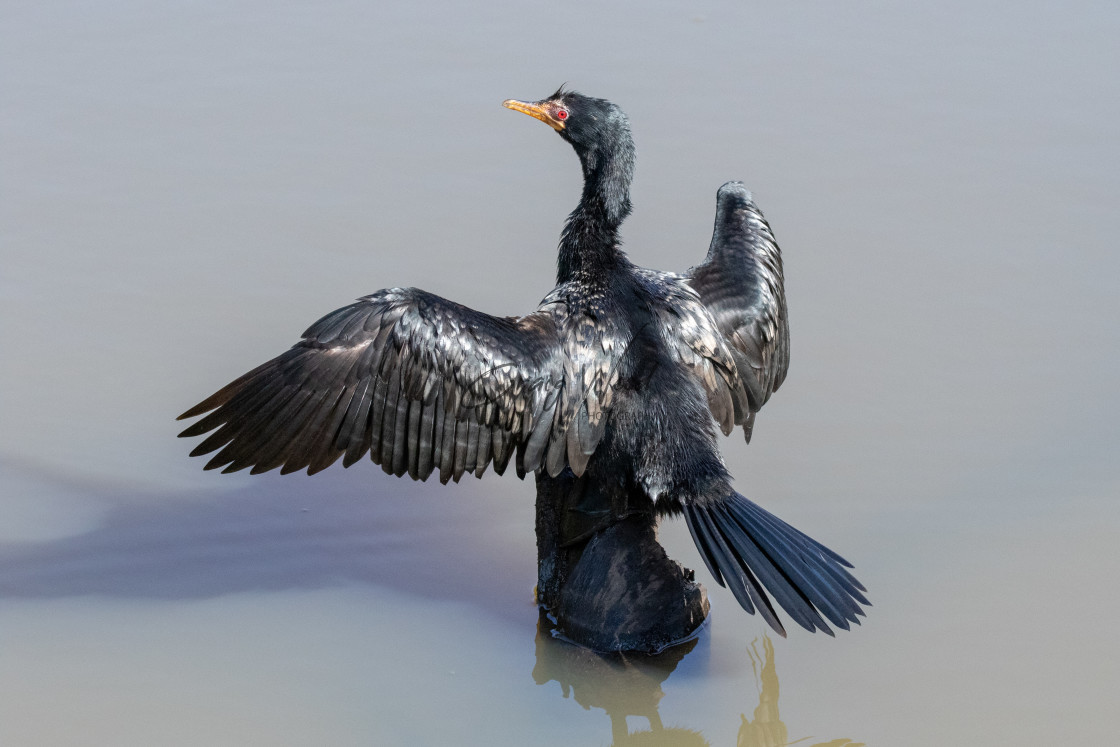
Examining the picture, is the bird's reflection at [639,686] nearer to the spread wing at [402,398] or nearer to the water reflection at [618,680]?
the water reflection at [618,680]

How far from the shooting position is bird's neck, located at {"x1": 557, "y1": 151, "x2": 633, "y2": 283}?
17.8ft

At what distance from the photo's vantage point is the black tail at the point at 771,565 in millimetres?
4594

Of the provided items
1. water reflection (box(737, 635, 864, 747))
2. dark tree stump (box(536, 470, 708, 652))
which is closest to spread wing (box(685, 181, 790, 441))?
dark tree stump (box(536, 470, 708, 652))

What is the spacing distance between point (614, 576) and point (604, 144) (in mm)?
1630

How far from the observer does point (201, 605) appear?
533 cm

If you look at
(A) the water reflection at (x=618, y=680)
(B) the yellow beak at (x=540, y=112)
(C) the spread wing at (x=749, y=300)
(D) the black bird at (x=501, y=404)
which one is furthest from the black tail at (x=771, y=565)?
(B) the yellow beak at (x=540, y=112)

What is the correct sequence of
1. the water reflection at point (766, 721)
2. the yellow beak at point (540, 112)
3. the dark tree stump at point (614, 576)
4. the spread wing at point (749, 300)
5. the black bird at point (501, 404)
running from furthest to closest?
the spread wing at point (749, 300)
the yellow beak at point (540, 112)
the dark tree stump at point (614, 576)
the black bird at point (501, 404)
the water reflection at point (766, 721)

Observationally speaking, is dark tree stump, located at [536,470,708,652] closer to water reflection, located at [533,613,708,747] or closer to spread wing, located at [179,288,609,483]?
water reflection, located at [533,613,708,747]

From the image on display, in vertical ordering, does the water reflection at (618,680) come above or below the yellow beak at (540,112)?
below

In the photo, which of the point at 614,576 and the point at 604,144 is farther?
the point at 604,144

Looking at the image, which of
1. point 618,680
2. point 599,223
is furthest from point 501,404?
point 618,680

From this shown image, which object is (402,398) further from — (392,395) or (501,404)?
(501,404)

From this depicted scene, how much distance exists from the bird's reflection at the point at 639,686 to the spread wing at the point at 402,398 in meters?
0.71

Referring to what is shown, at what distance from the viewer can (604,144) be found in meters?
5.44
